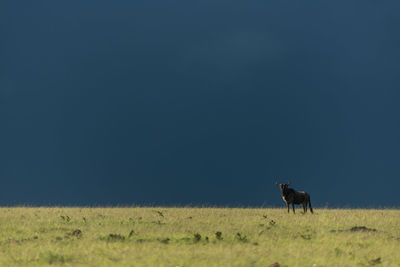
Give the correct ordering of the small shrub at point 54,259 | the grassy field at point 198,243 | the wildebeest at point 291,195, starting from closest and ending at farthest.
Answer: the grassy field at point 198,243 < the small shrub at point 54,259 < the wildebeest at point 291,195

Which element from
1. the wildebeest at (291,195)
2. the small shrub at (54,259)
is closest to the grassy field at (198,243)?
the small shrub at (54,259)

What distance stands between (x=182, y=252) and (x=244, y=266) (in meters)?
2.36

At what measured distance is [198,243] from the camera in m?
14.4

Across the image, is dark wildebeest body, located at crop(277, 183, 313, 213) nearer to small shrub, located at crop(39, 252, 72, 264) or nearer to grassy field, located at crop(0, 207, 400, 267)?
grassy field, located at crop(0, 207, 400, 267)

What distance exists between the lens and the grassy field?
38.3 feet

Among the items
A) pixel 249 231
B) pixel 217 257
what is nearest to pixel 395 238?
pixel 249 231

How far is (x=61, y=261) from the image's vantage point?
11.8 meters

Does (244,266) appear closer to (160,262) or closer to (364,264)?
(160,262)

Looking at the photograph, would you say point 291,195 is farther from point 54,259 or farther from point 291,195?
point 54,259

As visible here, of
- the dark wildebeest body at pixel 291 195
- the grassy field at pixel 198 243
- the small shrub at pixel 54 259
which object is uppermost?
the dark wildebeest body at pixel 291 195

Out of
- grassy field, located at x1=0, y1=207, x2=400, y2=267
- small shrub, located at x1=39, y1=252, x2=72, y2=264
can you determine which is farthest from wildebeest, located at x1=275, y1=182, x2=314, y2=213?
small shrub, located at x1=39, y1=252, x2=72, y2=264

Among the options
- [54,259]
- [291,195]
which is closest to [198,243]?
[54,259]

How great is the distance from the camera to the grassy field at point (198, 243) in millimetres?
11664

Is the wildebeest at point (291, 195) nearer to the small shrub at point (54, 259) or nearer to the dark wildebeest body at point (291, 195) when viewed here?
the dark wildebeest body at point (291, 195)
